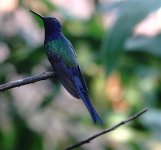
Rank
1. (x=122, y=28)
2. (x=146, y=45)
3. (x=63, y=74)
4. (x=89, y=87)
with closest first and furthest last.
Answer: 1. (x=63, y=74)
2. (x=122, y=28)
3. (x=146, y=45)
4. (x=89, y=87)

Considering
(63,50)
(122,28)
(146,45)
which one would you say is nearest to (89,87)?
(146,45)

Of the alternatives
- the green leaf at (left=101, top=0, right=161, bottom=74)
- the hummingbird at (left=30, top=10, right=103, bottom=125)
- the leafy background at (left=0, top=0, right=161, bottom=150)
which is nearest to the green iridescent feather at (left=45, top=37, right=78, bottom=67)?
the hummingbird at (left=30, top=10, right=103, bottom=125)

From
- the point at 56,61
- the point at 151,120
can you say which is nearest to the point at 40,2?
the point at 151,120

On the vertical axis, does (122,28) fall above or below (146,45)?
above

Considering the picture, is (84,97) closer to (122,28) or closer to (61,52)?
(61,52)

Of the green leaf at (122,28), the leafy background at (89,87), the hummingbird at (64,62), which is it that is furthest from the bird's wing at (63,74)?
the leafy background at (89,87)

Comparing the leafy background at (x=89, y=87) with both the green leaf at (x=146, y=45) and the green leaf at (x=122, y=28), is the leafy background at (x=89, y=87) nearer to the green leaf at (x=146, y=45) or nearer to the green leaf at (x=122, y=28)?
the green leaf at (x=146, y=45)
